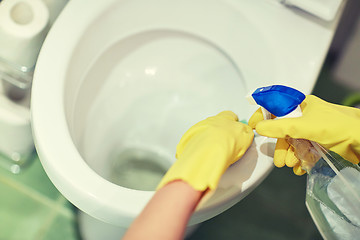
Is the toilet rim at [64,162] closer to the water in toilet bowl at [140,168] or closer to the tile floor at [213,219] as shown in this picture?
the water in toilet bowl at [140,168]

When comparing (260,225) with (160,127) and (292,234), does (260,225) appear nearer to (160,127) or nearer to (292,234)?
(292,234)

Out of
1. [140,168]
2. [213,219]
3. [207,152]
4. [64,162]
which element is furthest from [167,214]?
[213,219]

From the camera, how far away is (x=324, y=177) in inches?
26.4

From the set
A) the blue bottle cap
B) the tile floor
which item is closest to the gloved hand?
the blue bottle cap

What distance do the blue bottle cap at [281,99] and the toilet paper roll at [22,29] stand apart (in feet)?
A: 1.52

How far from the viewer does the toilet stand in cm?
67

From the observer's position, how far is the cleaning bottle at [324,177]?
2.05 ft

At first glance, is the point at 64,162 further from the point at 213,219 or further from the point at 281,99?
the point at 213,219

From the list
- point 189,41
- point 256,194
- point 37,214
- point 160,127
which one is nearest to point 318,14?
point 189,41

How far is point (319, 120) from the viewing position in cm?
61

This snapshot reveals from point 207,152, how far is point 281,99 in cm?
15

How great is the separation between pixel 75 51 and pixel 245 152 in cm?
33

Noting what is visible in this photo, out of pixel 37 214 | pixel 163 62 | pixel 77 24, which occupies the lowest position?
pixel 37 214

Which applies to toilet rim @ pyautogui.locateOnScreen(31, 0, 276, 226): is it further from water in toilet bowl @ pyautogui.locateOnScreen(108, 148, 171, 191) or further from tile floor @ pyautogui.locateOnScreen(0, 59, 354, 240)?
tile floor @ pyautogui.locateOnScreen(0, 59, 354, 240)
